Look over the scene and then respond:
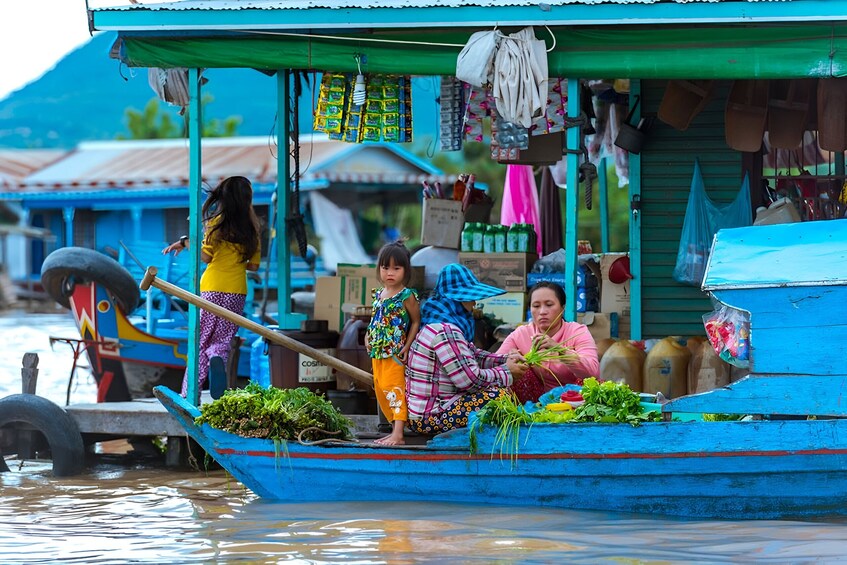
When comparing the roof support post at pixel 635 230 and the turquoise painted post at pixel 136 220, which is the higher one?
the turquoise painted post at pixel 136 220

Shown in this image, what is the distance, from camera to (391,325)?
6754 millimetres

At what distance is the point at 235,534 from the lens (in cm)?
639

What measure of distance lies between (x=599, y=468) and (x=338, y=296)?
3632 millimetres

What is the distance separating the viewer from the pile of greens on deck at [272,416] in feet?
22.6

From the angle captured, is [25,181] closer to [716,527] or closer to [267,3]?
[267,3]

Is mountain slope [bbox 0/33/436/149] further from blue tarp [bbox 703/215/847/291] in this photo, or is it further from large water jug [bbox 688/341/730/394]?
blue tarp [bbox 703/215/847/291]

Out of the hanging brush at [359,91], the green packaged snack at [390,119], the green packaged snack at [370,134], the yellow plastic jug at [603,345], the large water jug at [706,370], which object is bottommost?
the large water jug at [706,370]

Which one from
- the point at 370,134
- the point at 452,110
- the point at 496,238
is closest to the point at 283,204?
the point at 370,134

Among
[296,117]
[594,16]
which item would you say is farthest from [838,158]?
[296,117]

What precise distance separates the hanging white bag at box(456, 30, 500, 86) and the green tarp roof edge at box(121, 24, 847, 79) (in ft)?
0.60

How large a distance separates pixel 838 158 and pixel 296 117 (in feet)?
14.7

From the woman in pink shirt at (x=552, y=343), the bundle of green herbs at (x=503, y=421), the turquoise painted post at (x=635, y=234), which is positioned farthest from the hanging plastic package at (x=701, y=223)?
the bundle of green herbs at (x=503, y=421)

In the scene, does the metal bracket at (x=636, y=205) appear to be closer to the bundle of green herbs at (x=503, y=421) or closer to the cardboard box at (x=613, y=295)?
the cardboard box at (x=613, y=295)

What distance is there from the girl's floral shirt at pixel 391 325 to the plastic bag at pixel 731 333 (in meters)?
1.68
